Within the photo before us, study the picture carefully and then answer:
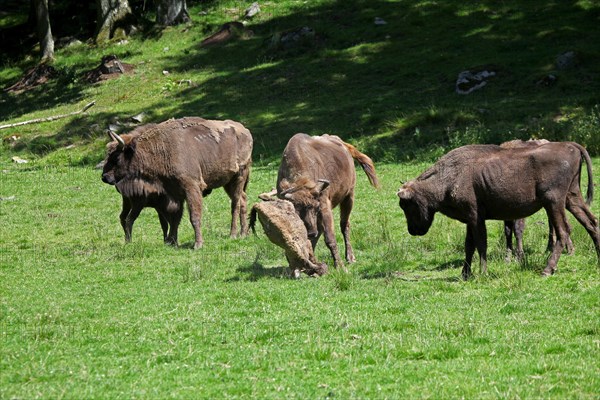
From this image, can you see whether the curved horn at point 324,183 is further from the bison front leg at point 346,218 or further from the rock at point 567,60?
the rock at point 567,60

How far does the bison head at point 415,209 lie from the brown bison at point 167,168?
4.70m

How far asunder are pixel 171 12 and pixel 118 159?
85.1ft

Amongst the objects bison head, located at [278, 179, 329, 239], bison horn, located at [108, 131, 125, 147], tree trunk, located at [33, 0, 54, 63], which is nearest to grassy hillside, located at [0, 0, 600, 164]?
tree trunk, located at [33, 0, 54, 63]

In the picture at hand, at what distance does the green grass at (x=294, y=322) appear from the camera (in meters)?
8.86

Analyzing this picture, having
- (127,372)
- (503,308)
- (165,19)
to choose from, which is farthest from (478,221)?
(165,19)

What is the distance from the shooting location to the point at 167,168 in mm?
18312

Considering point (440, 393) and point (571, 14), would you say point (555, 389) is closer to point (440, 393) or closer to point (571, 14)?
→ point (440, 393)

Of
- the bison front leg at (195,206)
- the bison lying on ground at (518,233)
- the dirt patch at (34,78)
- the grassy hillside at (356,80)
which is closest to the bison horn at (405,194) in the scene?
the bison lying on ground at (518,233)

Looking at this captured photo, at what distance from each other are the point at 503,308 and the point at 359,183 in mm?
13202

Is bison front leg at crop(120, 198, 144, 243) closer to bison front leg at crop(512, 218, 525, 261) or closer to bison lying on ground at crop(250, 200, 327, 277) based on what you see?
bison lying on ground at crop(250, 200, 327, 277)

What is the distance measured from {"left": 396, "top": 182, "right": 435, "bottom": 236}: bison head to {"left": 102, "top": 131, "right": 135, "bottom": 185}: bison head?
6156mm

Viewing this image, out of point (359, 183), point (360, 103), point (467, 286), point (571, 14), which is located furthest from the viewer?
point (571, 14)

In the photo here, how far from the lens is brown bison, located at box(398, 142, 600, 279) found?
13578 mm

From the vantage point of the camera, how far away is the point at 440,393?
8.48 metres
